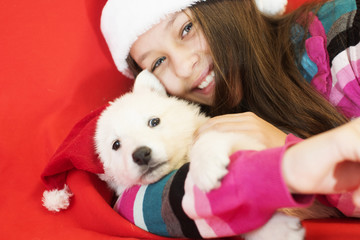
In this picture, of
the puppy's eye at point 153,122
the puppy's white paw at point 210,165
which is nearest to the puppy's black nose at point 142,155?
the puppy's eye at point 153,122

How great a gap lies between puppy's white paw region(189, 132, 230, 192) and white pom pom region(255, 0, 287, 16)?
0.98m

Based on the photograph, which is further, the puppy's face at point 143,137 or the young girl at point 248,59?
the young girl at point 248,59

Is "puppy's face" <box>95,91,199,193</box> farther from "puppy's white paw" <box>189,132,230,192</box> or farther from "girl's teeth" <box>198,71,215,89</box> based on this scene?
"puppy's white paw" <box>189,132,230,192</box>

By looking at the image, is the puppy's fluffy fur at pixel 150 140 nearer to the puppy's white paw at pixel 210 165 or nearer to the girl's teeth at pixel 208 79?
the puppy's white paw at pixel 210 165

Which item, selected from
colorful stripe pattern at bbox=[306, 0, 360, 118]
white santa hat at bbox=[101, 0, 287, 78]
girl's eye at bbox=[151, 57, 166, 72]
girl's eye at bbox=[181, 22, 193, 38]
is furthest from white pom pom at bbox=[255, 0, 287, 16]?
girl's eye at bbox=[151, 57, 166, 72]

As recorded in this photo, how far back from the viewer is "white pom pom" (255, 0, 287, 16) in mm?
1502

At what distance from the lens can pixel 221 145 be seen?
2.46 ft

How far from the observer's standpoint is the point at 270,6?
151 centimetres

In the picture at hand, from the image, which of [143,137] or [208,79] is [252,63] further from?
[143,137]

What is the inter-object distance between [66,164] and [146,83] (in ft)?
1.43

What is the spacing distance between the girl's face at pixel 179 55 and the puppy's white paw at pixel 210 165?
0.62 meters

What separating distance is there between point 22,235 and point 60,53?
0.90 m

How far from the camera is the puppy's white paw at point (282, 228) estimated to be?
748mm

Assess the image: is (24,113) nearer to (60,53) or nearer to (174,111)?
(60,53)
